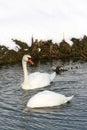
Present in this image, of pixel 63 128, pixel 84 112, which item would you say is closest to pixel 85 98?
pixel 84 112

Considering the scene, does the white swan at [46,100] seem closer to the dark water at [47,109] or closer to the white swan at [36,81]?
the dark water at [47,109]

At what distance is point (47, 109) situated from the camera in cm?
1834

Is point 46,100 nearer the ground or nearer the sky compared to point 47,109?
nearer the sky

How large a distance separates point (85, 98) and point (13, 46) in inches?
615

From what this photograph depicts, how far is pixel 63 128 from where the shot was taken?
50.9 ft

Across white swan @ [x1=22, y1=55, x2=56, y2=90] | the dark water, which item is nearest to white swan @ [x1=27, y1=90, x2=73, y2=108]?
the dark water

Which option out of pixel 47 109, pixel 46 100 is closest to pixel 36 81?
pixel 46 100

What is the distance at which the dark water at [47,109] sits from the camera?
1605 cm

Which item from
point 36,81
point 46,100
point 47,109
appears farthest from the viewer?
point 36,81

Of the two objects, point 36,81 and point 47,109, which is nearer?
point 47,109

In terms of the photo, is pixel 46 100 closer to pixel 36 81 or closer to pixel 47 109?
pixel 47 109

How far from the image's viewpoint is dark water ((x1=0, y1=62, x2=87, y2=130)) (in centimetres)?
1605

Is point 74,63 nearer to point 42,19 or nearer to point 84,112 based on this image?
point 42,19

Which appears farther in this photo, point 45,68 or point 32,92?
point 45,68
